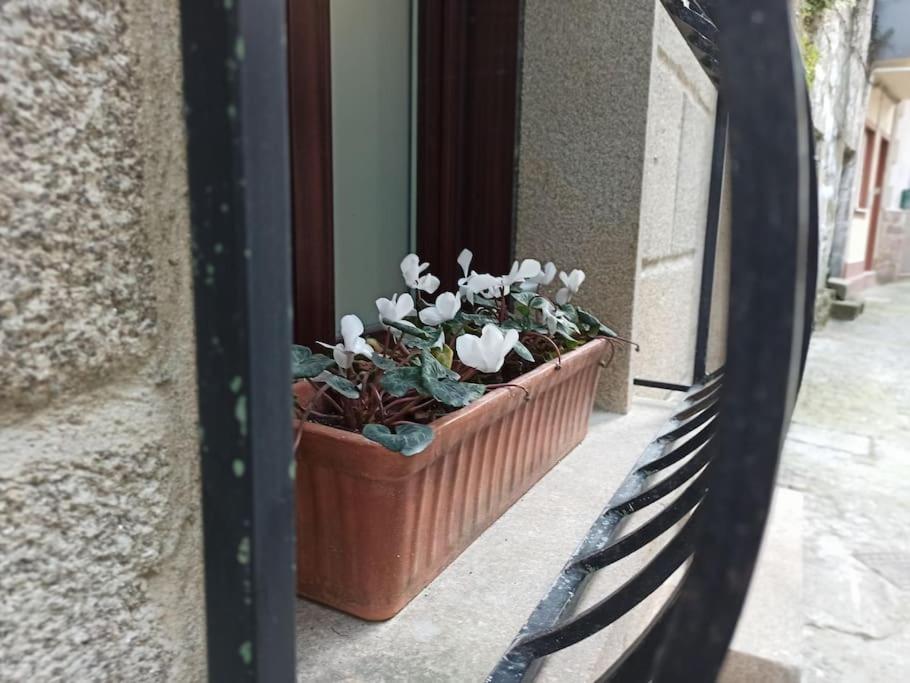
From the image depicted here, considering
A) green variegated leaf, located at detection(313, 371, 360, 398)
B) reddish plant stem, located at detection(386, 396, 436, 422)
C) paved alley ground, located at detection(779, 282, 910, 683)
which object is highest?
green variegated leaf, located at detection(313, 371, 360, 398)

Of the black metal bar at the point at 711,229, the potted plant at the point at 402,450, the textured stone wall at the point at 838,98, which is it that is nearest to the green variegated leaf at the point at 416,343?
the potted plant at the point at 402,450

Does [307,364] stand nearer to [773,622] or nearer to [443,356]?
[443,356]

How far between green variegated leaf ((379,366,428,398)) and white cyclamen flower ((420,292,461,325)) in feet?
0.69

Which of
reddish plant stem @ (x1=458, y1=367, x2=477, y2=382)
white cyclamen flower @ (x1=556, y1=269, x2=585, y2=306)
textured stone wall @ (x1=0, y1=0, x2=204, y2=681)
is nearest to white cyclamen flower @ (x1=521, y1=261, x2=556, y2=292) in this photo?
white cyclamen flower @ (x1=556, y1=269, x2=585, y2=306)

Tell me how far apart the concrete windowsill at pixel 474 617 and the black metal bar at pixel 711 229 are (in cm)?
76

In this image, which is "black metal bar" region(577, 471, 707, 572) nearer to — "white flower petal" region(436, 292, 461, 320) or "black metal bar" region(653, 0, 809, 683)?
"black metal bar" region(653, 0, 809, 683)

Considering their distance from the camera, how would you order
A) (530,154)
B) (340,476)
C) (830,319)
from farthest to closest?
(830,319) → (530,154) → (340,476)

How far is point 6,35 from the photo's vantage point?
344 millimetres

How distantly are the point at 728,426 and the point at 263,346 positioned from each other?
0.79 ft

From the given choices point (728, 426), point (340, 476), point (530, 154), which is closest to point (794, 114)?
point (728, 426)

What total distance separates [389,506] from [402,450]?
0.30 ft

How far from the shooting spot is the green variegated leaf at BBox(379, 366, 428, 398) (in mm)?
877

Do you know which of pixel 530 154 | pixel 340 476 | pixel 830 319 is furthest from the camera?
pixel 830 319

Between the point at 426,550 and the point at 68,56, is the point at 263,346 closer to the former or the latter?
the point at 68,56
